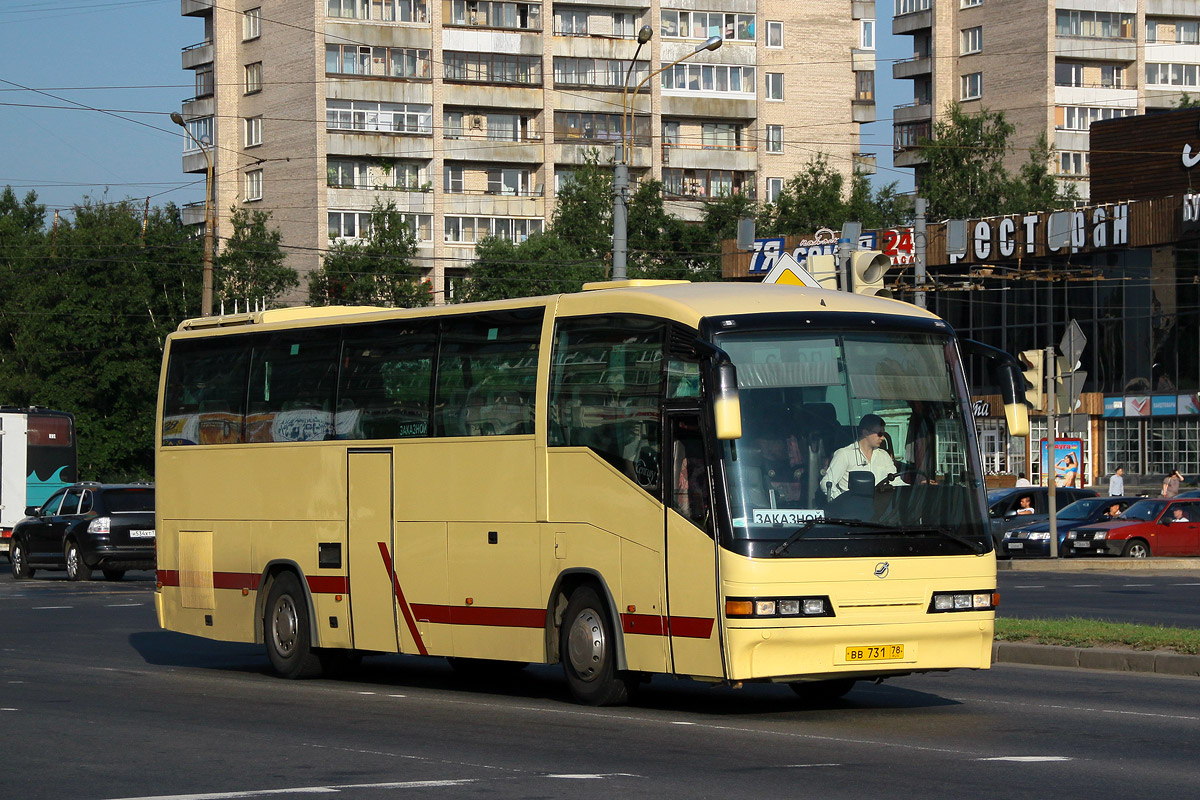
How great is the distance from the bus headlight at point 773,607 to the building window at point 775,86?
3537 inches

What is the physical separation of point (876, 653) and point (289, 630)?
604 cm

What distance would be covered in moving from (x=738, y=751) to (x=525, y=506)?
3.53m

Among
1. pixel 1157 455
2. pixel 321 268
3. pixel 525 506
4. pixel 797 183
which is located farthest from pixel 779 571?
pixel 797 183

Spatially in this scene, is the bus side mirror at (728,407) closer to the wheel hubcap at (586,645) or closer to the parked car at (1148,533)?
the wheel hubcap at (586,645)

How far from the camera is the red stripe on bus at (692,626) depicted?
11.8 metres

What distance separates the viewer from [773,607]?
38.1ft

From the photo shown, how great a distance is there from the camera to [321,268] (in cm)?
8388

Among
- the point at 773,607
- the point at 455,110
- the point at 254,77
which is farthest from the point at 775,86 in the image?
the point at 773,607

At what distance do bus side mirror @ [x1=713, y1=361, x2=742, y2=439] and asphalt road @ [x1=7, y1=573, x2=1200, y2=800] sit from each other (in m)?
1.87

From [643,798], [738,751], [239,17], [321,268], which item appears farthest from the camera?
[239,17]

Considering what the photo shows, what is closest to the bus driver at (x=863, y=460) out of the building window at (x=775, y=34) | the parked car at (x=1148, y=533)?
the parked car at (x=1148, y=533)

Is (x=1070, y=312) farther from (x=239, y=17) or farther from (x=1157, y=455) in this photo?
(x=239, y=17)

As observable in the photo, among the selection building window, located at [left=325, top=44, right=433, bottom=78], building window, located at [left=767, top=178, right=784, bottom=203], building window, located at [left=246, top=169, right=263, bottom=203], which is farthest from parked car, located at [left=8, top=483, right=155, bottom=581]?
building window, located at [left=767, top=178, right=784, bottom=203]

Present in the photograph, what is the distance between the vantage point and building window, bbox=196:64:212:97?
90.8 meters
